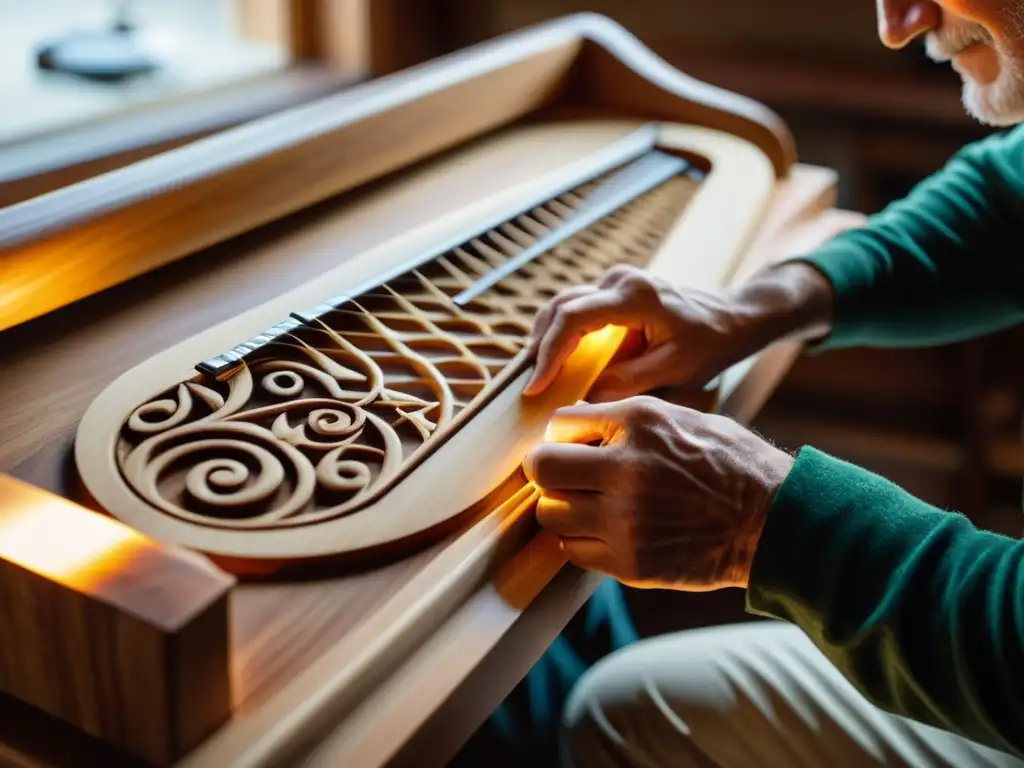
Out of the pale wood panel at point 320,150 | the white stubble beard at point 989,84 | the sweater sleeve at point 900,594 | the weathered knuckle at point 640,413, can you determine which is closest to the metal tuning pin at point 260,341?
the pale wood panel at point 320,150

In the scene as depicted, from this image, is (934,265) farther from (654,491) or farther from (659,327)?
(654,491)

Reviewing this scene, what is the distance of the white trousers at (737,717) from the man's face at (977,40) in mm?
509

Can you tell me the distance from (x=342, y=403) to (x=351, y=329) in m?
0.12

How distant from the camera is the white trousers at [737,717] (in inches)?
36.5

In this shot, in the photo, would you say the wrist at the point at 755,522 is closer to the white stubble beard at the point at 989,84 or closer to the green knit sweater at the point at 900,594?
the green knit sweater at the point at 900,594

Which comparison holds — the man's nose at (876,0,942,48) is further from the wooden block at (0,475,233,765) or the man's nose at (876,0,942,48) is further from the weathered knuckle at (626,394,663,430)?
the wooden block at (0,475,233,765)

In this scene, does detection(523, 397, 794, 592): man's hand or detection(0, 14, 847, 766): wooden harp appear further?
detection(523, 397, 794, 592): man's hand

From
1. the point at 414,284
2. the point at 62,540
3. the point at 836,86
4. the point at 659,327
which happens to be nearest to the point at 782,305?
the point at 659,327

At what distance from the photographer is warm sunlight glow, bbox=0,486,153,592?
524 mm

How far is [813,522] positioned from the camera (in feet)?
2.40

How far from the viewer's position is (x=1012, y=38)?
947mm

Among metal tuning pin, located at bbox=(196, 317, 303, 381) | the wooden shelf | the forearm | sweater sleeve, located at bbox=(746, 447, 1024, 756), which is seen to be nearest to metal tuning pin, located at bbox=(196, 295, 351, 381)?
metal tuning pin, located at bbox=(196, 317, 303, 381)

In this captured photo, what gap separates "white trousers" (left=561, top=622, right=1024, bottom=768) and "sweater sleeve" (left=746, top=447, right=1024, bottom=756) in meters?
0.20

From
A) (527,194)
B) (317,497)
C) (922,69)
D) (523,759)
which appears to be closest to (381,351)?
(317,497)
